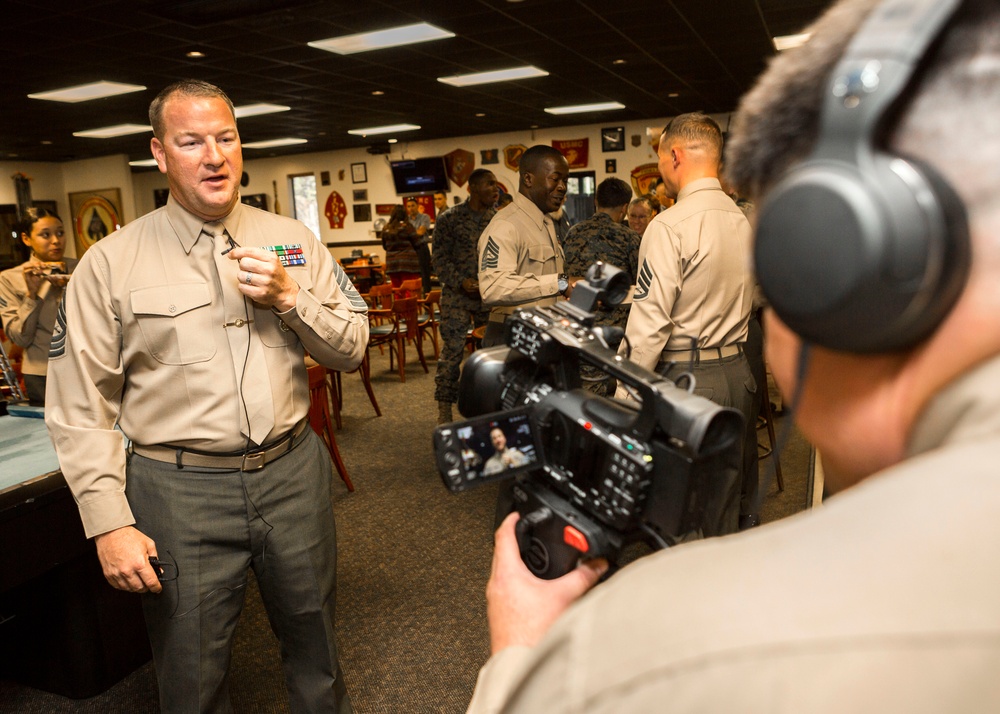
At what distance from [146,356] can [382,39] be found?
5.77m

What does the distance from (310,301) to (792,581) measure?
1464 millimetres

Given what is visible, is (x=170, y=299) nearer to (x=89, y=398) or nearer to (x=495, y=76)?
(x=89, y=398)

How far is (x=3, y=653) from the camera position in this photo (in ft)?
7.98

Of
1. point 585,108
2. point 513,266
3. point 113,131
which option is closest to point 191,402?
point 513,266

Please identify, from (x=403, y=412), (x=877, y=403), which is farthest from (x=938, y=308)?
(x=403, y=412)

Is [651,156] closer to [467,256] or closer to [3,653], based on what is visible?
[467,256]

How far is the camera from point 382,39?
21.6 feet

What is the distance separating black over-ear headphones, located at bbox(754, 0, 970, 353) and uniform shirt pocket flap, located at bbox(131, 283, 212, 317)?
1436mm

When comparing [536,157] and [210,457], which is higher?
[536,157]

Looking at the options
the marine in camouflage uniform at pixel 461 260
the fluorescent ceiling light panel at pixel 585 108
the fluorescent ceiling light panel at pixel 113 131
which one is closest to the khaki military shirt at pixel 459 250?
the marine in camouflage uniform at pixel 461 260

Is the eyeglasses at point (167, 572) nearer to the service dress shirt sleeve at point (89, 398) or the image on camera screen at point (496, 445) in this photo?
the service dress shirt sleeve at point (89, 398)

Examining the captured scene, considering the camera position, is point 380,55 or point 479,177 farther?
point 380,55

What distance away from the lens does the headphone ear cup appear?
397mm

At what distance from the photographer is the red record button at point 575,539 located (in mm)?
787
